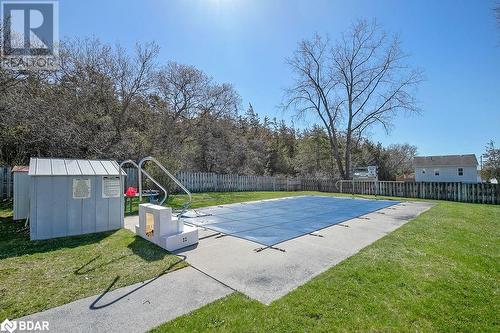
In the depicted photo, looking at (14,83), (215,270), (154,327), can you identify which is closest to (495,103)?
(215,270)

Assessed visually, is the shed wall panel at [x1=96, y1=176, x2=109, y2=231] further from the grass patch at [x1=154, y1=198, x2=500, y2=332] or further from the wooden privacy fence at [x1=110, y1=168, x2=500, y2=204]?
the wooden privacy fence at [x1=110, y1=168, x2=500, y2=204]

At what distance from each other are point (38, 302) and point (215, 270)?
207cm

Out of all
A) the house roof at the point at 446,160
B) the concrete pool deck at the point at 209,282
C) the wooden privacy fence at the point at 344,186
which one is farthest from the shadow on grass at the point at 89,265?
the house roof at the point at 446,160

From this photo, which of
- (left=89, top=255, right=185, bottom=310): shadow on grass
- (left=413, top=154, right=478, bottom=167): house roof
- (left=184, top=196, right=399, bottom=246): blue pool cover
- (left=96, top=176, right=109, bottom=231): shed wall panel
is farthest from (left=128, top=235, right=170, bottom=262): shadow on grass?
(left=413, top=154, right=478, bottom=167): house roof

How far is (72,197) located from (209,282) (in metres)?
4.00

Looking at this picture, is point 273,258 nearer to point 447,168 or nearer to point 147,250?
point 147,250

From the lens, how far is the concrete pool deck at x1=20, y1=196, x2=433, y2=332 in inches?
99.7

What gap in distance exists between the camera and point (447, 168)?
105ft

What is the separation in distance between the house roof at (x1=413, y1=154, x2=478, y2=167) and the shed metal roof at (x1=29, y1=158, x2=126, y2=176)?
1491 inches

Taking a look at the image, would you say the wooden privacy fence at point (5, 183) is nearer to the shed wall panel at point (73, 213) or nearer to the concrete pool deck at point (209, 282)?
the shed wall panel at point (73, 213)

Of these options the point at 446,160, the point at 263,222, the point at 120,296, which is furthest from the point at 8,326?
the point at 446,160

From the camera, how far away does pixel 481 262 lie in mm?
4109

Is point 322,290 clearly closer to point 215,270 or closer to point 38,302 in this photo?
point 215,270

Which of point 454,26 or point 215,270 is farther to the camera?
point 454,26
